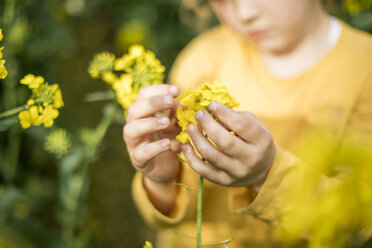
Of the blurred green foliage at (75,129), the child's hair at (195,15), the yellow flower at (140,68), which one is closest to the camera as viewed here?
the yellow flower at (140,68)

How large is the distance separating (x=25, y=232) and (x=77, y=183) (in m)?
0.28

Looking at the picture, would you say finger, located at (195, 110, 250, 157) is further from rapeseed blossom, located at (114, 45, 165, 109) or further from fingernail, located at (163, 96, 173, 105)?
rapeseed blossom, located at (114, 45, 165, 109)

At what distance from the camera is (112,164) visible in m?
1.65

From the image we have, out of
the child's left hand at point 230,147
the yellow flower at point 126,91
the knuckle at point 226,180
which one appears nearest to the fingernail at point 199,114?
the child's left hand at point 230,147

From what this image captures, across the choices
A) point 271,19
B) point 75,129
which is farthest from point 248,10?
point 75,129

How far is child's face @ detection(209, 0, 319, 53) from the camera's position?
0.60 meters

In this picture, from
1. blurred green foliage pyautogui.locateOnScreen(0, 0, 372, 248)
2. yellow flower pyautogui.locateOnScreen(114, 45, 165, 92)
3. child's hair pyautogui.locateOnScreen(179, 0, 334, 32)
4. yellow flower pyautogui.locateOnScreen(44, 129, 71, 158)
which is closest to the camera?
yellow flower pyautogui.locateOnScreen(114, 45, 165, 92)

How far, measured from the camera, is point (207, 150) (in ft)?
1.37

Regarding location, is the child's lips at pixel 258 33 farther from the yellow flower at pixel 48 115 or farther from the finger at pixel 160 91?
the yellow flower at pixel 48 115

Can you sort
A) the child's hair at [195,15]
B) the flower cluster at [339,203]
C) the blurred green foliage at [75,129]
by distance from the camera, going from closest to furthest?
the flower cluster at [339,203] → the blurred green foliage at [75,129] → the child's hair at [195,15]

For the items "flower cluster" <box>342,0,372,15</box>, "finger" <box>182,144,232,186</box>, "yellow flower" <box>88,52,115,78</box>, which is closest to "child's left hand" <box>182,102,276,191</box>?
"finger" <box>182,144,232,186</box>

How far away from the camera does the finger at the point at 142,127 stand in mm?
452

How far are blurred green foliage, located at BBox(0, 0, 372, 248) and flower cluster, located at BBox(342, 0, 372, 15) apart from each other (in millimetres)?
59

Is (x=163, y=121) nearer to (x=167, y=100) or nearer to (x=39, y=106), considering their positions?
(x=167, y=100)
